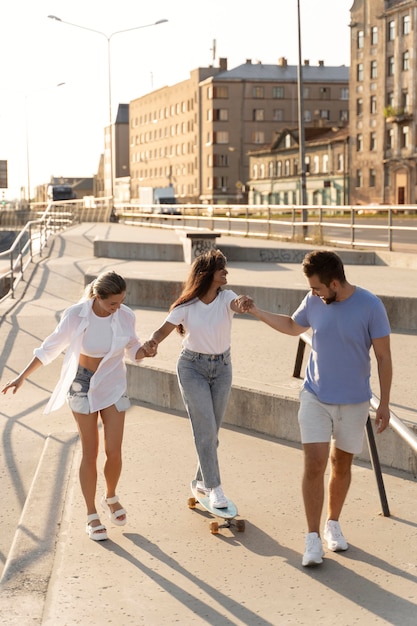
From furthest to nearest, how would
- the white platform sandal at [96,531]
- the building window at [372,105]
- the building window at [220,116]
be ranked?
the building window at [220,116], the building window at [372,105], the white platform sandal at [96,531]

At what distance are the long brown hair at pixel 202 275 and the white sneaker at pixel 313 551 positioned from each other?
1496mm

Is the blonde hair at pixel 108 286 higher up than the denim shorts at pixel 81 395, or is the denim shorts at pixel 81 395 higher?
the blonde hair at pixel 108 286

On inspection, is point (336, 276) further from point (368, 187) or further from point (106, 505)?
point (368, 187)

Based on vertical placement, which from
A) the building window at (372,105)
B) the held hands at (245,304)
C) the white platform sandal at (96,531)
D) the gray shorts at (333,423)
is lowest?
the white platform sandal at (96,531)

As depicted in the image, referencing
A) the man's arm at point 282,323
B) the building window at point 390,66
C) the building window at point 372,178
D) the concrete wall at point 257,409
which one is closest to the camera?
the man's arm at point 282,323

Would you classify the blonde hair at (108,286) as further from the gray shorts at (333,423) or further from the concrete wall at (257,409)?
the concrete wall at (257,409)

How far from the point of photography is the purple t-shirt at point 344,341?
5.44m

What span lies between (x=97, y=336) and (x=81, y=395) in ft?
1.12

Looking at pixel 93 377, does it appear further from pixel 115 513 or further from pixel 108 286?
pixel 115 513

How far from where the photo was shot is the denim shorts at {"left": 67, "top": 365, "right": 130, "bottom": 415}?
5.99 m

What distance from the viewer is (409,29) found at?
82.9 meters

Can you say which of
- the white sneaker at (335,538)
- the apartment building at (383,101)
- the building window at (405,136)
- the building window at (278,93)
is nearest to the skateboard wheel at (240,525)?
the white sneaker at (335,538)

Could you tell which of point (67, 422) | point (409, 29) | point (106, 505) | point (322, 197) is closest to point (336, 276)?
point (106, 505)

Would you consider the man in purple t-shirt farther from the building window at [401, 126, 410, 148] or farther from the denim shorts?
the building window at [401, 126, 410, 148]
